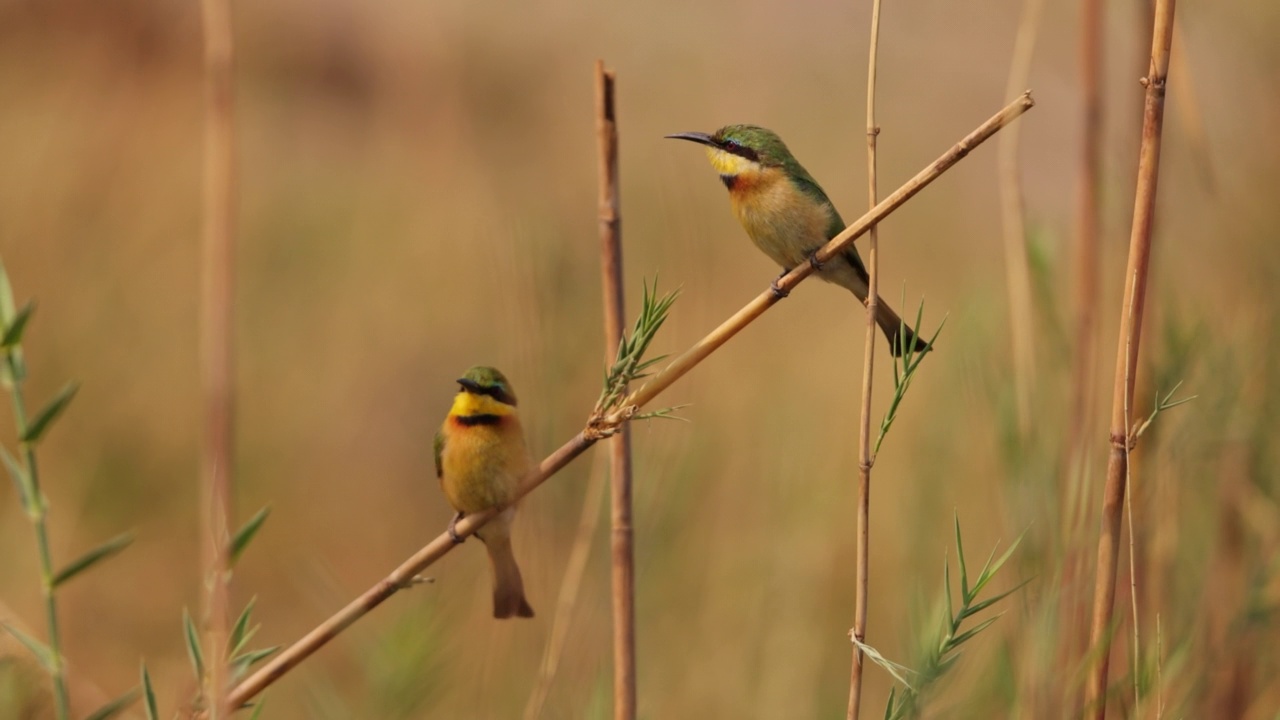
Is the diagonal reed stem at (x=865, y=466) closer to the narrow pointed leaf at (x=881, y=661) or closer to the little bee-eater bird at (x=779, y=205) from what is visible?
the narrow pointed leaf at (x=881, y=661)

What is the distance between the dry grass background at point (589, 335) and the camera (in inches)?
54.3

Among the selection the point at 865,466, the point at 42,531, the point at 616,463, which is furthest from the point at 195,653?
the point at 865,466

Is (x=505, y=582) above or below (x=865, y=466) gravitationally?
below

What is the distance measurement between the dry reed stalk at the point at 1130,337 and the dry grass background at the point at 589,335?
66mm

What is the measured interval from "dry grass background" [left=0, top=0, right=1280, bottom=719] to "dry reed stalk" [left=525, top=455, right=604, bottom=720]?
3cm

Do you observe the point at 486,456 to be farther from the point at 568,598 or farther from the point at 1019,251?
the point at 1019,251

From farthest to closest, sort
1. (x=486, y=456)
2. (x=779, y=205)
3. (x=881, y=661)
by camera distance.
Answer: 1. (x=779, y=205)
2. (x=486, y=456)
3. (x=881, y=661)

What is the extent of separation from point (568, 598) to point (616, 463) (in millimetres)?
185

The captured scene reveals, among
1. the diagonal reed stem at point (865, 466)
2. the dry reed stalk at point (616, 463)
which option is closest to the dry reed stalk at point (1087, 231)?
the diagonal reed stem at point (865, 466)

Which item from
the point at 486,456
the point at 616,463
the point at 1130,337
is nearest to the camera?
the point at 1130,337

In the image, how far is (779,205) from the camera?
81.7 inches

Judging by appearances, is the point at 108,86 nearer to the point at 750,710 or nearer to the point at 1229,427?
the point at 750,710

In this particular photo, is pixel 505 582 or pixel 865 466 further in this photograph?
pixel 505 582

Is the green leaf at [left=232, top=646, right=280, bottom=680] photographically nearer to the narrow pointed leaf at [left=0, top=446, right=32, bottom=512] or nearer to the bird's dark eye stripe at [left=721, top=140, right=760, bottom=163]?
the narrow pointed leaf at [left=0, top=446, right=32, bottom=512]
